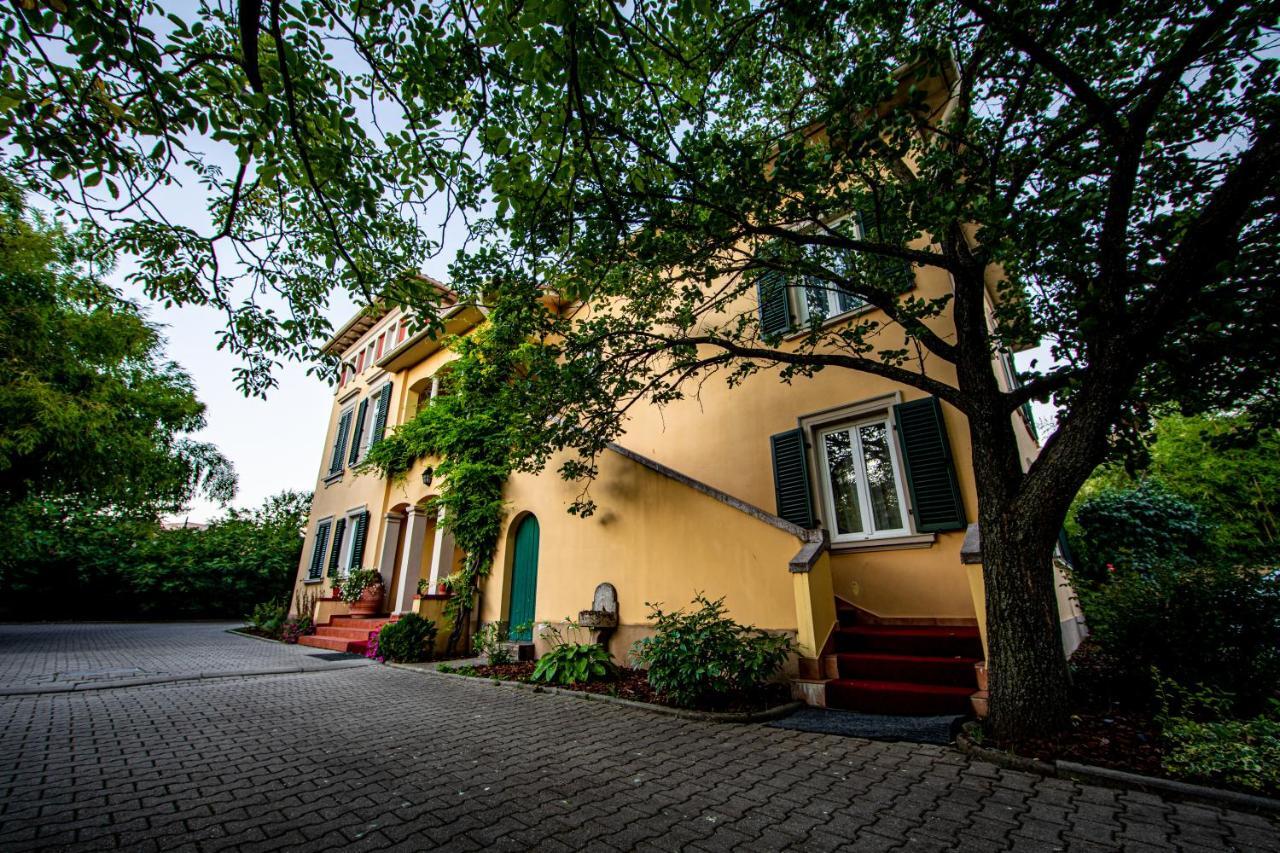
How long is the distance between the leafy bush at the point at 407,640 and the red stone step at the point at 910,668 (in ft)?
23.8

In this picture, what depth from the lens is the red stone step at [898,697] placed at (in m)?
4.39

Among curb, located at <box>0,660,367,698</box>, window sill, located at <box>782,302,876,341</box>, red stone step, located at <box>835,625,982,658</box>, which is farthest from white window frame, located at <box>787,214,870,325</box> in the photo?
curb, located at <box>0,660,367,698</box>

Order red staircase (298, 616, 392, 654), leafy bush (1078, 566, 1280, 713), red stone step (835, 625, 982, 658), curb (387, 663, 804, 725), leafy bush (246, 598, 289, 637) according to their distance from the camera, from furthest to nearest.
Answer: leafy bush (246, 598, 289, 637), red staircase (298, 616, 392, 654), red stone step (835, 625, 982, 658), curb (387, 663, 804, 725), leafy bush (1078, 566, 1280, 713)

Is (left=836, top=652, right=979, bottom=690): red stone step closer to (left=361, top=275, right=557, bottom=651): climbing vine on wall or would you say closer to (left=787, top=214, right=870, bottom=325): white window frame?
(left=787, top=214, right=870, bottom=325): white window frame

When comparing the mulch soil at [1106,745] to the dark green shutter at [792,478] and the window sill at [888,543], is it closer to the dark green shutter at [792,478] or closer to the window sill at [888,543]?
the window sill at [888,543]

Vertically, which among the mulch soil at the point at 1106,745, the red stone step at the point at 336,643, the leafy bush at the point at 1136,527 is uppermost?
the leafy bush at the point at 1136,527

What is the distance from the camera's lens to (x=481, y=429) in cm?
1010

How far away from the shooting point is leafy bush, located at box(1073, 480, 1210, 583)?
32.2 ft

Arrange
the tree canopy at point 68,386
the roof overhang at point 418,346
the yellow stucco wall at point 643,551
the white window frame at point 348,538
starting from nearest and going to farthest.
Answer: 1. the yellow stucco wall at point 643,551
2. the tree canopy at point 68,386
3. the roof overhang at point 418,346
4. the white window frame at point 348,538

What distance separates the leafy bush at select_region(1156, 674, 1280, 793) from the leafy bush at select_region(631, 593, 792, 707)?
2749 millimetres

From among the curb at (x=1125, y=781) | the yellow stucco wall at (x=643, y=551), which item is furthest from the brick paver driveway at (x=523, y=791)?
the yellow stucco wall at (x=643, y=551)

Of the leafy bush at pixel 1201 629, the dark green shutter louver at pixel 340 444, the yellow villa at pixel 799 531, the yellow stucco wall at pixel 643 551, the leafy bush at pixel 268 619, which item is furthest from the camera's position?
the dark green shutter louver at pixel 340 444

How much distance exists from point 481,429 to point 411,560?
14.1ft

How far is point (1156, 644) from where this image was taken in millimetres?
4219
